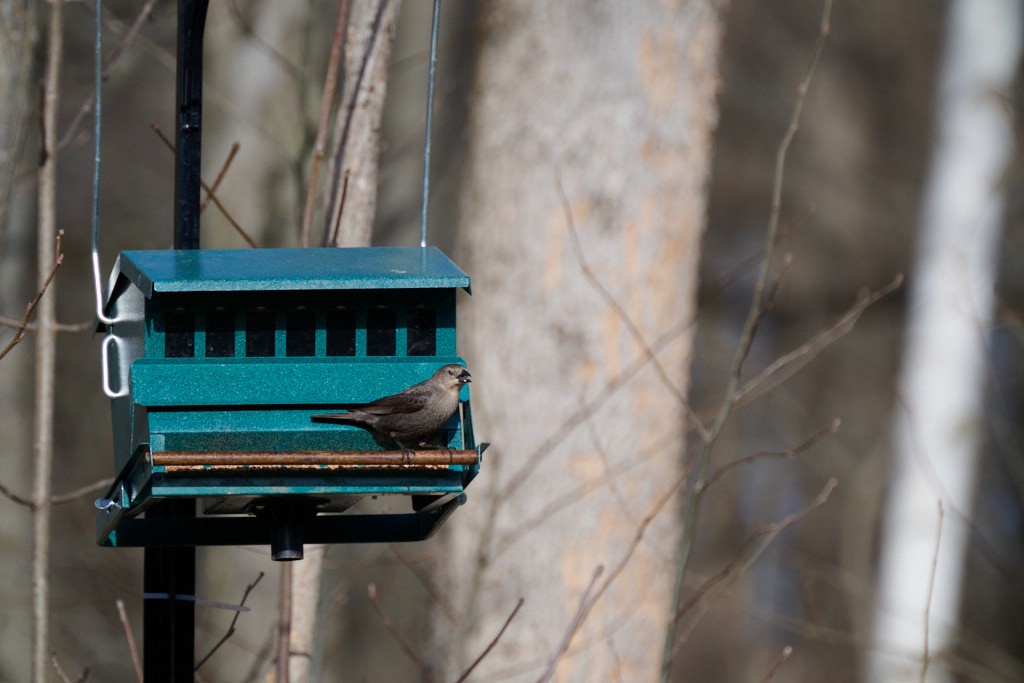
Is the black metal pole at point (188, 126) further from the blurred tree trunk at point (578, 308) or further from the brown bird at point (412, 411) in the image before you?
the blurred tree trunk at point (578, 308)

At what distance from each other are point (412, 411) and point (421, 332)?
1.09 feet

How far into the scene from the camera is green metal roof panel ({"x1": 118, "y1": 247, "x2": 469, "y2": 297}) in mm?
2922

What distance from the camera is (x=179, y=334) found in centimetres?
311

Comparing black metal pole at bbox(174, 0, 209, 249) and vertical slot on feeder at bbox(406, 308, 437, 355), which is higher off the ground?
black metal pole at bbox(174, 0, 209, 249)

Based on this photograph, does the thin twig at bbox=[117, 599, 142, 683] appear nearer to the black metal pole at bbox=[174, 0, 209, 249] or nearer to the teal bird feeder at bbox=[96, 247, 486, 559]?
the teal bird feeder at bbox=[96, 247, 486, 559]

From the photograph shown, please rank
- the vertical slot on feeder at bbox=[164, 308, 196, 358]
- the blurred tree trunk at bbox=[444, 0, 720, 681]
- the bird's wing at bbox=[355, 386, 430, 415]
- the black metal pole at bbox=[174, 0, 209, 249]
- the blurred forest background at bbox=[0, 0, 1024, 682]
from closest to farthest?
the bird's wing at bbox=[355, 386, 430, 415] → the vertical slot on feeder at bbox=[164, 308, 196, 358] → the black metal pole at bbox=[174, 0, 209, 249] → the blurred tree trunk at bbox=[444, 0, 720, 681] → the blurred forest background at bbox=[0, 0, 1024, 682]

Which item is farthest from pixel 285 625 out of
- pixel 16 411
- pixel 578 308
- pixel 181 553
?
pixel 16 411

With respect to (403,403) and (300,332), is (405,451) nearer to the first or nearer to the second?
(403,403)

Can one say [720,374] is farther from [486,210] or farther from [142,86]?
[486,210]

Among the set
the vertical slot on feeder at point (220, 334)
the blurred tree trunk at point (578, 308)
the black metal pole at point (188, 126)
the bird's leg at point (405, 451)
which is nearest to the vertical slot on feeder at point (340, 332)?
the vertical slot on feeder at point (220, 334)

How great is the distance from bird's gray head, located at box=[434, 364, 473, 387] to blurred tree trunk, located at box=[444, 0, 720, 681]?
318 centimetres

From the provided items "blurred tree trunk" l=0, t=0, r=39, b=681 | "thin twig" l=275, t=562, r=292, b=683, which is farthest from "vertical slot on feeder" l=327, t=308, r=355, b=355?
"blurred tree trunk" l=0, t=0, r=39, b=681

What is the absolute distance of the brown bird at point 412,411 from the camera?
296 centimetres

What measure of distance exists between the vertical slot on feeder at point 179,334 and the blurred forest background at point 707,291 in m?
2.05
